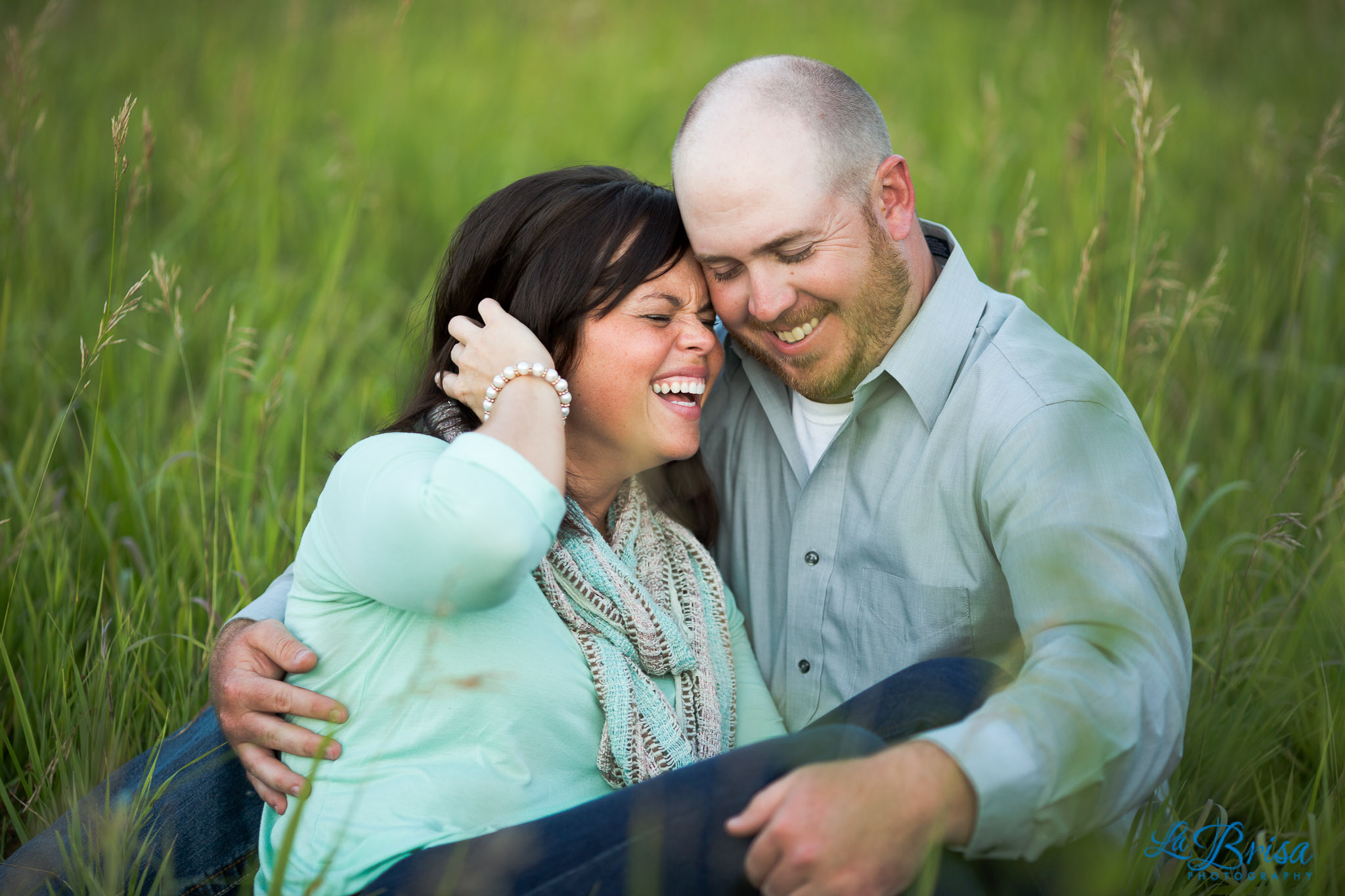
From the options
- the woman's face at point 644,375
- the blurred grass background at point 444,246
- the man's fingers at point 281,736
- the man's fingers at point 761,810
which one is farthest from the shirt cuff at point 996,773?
the man's fingers at point 281,736

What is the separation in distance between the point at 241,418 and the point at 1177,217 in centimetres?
403

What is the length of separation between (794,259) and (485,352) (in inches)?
28.4

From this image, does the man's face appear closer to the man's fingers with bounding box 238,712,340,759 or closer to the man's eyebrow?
the man's eyebrow

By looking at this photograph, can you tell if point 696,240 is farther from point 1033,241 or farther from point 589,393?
point 1033,241

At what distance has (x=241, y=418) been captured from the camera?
3338 millimetres

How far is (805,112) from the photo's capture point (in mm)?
2176

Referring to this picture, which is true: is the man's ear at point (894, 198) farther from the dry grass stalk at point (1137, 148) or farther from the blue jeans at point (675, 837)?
the blue jeans at point (675, 837)

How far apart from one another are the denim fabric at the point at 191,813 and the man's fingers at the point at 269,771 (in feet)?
0.44

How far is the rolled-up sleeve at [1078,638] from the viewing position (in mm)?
1474

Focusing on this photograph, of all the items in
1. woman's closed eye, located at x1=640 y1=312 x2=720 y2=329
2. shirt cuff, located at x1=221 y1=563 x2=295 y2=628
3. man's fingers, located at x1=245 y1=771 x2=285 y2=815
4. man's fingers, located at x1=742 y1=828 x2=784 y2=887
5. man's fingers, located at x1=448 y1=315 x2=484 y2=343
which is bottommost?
man's fingers, located at x1=245 y1=771 x2=285 y2=815

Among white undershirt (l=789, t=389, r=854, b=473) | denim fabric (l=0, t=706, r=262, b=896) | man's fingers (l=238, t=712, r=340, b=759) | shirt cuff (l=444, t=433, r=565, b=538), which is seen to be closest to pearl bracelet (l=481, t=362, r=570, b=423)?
shirt cuff (l=444, t=433, r=565, b=538)

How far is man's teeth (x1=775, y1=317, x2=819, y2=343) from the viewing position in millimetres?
2250

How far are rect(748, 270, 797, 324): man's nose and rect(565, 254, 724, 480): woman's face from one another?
0.14 metres

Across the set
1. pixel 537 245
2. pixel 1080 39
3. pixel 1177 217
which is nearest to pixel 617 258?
pixel 537 245
